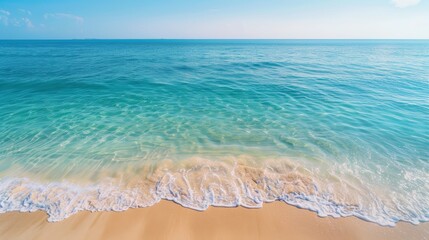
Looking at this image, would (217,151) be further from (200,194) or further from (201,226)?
(201,226)

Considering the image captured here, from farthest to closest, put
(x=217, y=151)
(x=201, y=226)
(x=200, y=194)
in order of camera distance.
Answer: (x=217, y=151), (x=200, y=194), (x=201, y=226)

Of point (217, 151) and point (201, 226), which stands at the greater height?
point (217, 151)

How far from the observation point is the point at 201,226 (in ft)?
18.4

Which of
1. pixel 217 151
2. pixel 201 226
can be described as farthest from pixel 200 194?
pixel 217 151

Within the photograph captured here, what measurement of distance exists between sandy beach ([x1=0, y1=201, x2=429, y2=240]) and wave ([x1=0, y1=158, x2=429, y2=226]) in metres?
0.23

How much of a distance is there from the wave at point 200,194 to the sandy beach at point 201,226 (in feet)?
0.77

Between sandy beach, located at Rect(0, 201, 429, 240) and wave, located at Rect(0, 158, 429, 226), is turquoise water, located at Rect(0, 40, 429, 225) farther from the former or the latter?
sandy beach, located at Rect(0, 201, 429, 240)

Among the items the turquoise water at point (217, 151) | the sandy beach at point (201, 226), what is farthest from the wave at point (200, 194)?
the sandy beach at point (201, 226)

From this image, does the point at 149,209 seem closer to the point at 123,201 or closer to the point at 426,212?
the point at 123,201

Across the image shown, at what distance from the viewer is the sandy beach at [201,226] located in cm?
536

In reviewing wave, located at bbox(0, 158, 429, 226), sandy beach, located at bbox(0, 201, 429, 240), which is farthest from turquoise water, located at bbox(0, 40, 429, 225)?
sandy beach, located at bbox(0, 201, 429, 240)

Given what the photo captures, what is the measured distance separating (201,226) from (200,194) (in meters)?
1.19

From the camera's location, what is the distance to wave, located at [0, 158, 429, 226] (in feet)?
20.1

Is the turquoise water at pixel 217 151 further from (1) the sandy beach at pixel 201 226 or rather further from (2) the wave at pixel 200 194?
(1) the sandy beach at pixel 201 226
